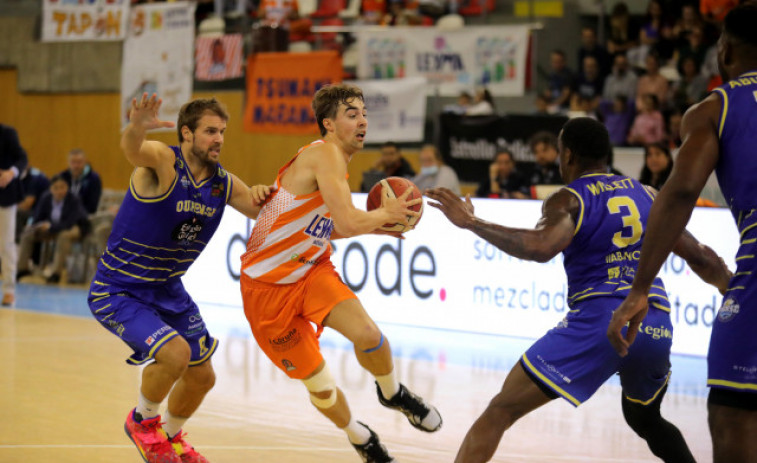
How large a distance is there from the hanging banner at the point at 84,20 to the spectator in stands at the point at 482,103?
860 cm

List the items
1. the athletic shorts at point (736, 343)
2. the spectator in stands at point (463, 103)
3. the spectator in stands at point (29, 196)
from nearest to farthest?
1. the athletic shorts at point (736, 343)
2. the spectator in stands at point (463, 103)
3. the spectator in stands at point (29, 196)

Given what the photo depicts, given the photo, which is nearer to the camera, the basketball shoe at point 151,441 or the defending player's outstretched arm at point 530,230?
the defending player's outstretched arm at point 530,230

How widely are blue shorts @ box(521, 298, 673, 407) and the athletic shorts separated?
0.90m

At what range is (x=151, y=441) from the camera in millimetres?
5184

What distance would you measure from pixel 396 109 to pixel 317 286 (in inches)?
410

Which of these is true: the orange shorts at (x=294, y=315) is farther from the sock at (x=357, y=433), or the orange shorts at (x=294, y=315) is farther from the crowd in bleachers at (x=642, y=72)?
the crowd in bleachers at (x=642, y=72)

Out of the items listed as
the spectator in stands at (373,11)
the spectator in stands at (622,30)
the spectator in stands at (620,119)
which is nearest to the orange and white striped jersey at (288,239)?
the spectator in stands at (620,119)

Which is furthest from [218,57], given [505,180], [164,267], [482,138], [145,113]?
[145,113]

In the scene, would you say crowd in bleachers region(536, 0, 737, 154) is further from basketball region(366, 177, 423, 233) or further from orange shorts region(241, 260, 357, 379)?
orange shorts region(241, 260, 357, 379)

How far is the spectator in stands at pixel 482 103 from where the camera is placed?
47.0ft

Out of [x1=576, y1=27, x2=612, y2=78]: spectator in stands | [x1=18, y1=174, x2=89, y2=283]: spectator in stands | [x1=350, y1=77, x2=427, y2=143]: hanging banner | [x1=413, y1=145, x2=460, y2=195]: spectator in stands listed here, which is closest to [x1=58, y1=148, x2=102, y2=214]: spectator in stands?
[x1=18, y1=174, x2=89, y2=283]: spectator in stands

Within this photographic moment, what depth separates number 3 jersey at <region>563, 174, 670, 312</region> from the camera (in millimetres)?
4156

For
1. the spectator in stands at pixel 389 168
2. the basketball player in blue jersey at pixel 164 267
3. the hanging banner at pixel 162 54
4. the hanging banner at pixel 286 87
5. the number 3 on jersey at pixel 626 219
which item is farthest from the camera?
the hanging banner at pixel 162 54

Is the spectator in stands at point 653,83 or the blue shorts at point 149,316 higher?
the spectator in stands at point 653,83
